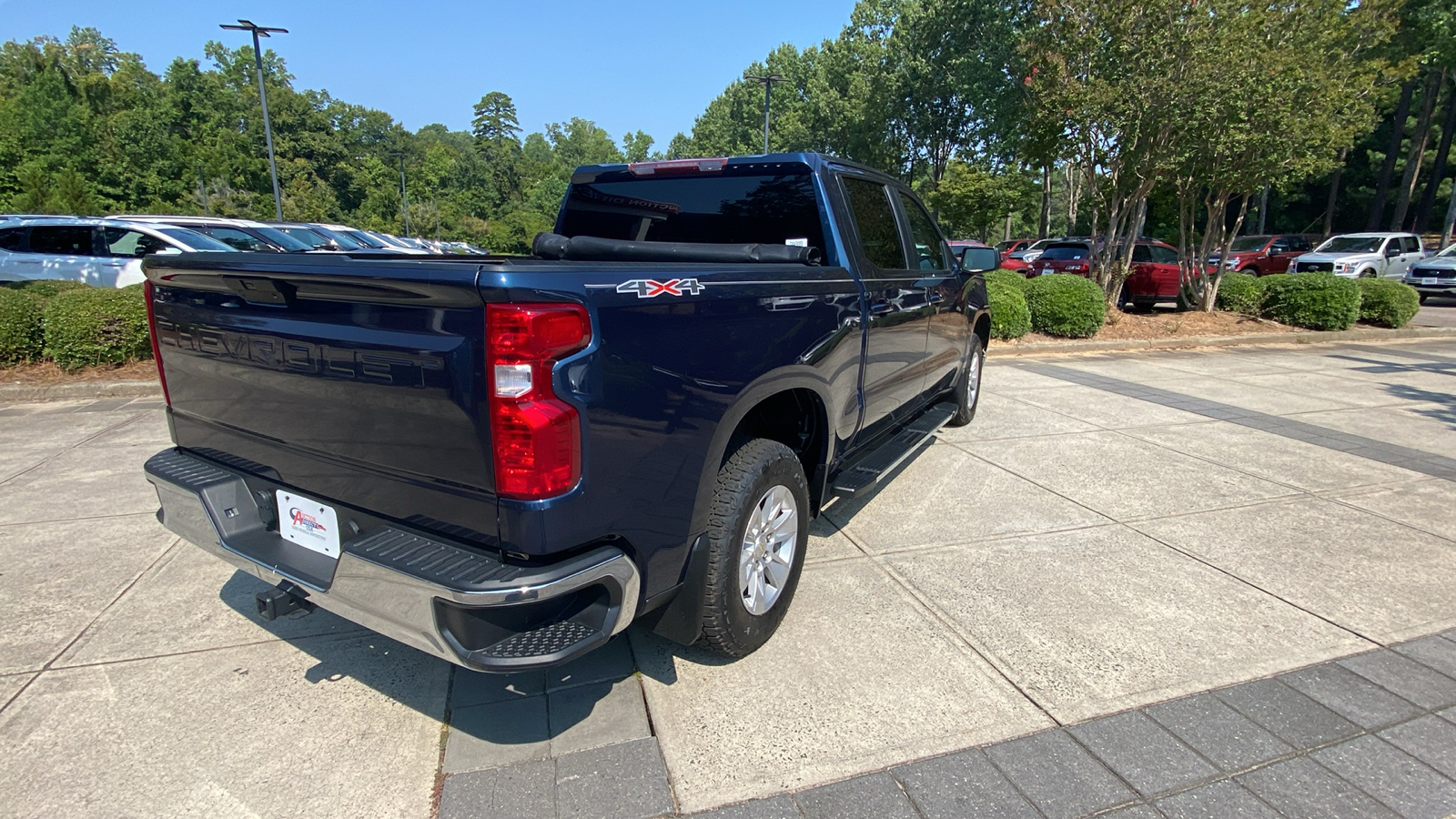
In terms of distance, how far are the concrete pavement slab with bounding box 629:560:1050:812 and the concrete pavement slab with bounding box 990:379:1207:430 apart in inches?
174

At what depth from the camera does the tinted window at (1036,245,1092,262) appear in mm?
16766

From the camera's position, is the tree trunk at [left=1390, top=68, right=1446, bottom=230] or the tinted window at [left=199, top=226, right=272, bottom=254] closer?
the tinted window at [left=199, top=226, right=272, bottom=254]

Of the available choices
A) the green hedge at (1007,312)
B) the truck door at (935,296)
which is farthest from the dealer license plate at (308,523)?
the green hedge at (1007,312)

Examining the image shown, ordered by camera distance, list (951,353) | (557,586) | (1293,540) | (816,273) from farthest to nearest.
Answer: (951,353), (1293,540), (816,273), (557,586)

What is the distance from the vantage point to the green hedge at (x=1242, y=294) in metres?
13.1

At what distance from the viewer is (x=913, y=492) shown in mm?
4723

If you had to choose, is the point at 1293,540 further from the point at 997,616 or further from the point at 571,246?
the point at 571,246

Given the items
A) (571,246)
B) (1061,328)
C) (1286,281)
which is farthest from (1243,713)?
(1286,281)

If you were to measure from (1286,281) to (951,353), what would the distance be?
11.3 m

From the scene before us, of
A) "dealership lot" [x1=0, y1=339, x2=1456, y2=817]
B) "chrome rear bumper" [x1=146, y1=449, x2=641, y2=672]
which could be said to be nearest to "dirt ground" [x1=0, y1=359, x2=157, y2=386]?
"dealership lot" [x1=0, y1=339, x2=1456, y2=817]

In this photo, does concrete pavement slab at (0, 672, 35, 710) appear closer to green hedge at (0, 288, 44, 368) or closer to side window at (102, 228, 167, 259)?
green hedge at (0, 288, 44, 368)

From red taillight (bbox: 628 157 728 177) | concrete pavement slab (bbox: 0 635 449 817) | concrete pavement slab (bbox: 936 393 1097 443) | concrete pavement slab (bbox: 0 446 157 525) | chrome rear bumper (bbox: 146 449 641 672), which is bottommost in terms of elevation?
concrete pavement slab (bbox: 0 635 449 817)

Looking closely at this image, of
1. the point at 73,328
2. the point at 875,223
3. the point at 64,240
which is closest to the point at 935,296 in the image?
the point at 875,223

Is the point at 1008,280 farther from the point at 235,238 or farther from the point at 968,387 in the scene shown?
the point at 235,238
